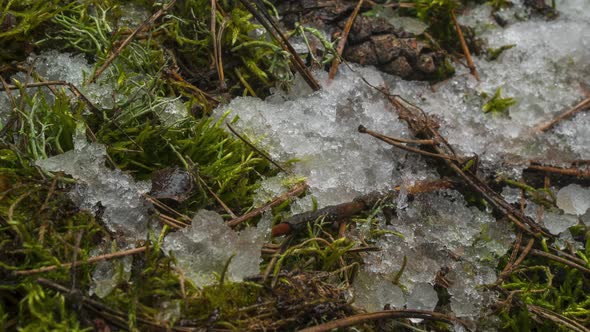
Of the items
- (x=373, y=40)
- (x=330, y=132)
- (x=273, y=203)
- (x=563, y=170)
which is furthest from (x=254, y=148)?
(x=563, y=170)

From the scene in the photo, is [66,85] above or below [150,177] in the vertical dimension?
above

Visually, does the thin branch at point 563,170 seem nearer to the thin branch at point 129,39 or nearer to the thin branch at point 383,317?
the thin branch at point 383,317

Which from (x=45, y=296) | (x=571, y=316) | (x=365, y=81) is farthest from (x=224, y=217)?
(x=571, y=316)

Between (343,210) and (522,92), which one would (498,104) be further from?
(343,210)

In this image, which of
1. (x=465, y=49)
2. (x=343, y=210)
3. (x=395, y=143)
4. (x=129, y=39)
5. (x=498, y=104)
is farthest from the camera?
(x=465, y=49)

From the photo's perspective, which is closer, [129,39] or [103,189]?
[103,189]
